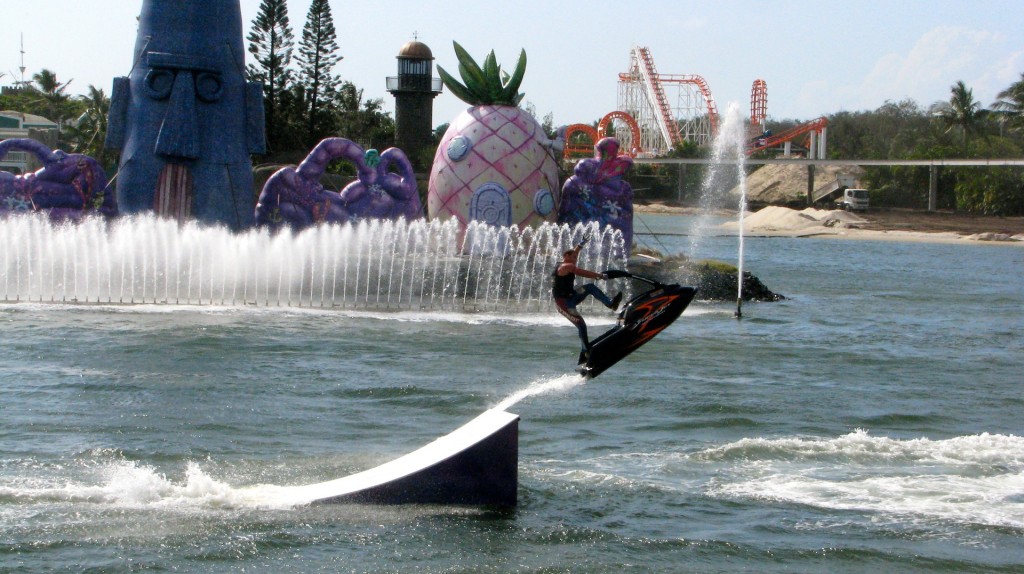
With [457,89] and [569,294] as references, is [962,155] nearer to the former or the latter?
[457,89]

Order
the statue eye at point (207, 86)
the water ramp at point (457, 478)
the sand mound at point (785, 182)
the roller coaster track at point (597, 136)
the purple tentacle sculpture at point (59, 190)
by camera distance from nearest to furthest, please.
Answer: the water ramp at point (457, 478), the statue eye at point (207, 86), the purple tentacle sculpture at point (59, 190), the roller coaster track at point (597, 136), the sand mound at point (785, 182)

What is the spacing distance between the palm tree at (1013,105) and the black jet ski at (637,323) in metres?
75.5

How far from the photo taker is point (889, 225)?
262 feet

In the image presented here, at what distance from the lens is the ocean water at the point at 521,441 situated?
35.4 feet

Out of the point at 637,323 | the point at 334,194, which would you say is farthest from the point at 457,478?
the point at 334,194

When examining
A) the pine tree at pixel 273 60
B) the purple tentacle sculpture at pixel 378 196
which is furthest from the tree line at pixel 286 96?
the purple tentacle sculpture at pixel 378 196

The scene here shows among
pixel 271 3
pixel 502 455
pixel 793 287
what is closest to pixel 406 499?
pixel 502 455

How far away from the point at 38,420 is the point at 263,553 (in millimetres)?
5952

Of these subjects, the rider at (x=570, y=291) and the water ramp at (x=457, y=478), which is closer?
the water ramp at (x=457, y=478)

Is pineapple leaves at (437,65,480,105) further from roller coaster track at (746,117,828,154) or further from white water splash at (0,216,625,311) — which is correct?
roller coaster track at (746,117,828,154)

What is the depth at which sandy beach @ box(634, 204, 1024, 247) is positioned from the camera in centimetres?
7437

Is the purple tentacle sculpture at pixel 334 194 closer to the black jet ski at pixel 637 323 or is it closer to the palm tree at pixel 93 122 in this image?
the black jet ski at pixel 637 323

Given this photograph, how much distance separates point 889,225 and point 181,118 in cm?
5957

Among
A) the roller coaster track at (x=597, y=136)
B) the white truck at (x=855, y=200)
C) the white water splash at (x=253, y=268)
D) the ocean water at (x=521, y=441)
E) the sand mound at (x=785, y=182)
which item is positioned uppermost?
the roller coaster track at (x=597, y=136)
